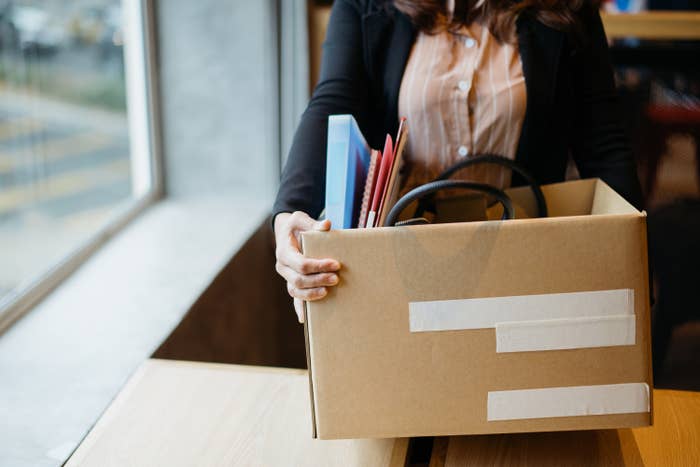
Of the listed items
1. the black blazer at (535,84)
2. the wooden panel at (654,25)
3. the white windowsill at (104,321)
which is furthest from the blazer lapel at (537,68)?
the wooden panel at (654,25)

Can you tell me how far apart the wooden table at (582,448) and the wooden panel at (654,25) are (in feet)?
5.15

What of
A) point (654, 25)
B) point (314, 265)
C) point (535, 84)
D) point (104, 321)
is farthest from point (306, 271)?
point (654, 25)

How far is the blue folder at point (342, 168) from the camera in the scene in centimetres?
90

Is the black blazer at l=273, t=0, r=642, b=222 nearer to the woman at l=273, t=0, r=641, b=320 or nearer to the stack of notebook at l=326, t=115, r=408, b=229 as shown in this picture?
the woman at l=273, t=0, r=641, b=320

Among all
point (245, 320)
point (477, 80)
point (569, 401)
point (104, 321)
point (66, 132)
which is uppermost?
point (477, 80)

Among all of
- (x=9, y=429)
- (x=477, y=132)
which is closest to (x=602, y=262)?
(x=477, y=132)

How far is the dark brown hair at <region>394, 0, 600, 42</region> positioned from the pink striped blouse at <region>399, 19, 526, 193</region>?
0.01 meters

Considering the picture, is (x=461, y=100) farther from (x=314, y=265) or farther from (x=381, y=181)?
(x=314, y=265)

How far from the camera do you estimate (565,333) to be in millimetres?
847

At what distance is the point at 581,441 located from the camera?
3.22ft

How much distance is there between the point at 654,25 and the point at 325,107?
1.55m

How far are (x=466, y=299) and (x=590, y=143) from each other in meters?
0.52

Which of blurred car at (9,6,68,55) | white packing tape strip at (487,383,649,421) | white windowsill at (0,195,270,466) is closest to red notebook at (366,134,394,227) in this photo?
white packing tape strip at (487,383,649,421)

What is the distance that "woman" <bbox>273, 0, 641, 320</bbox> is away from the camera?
1168 millimetres
